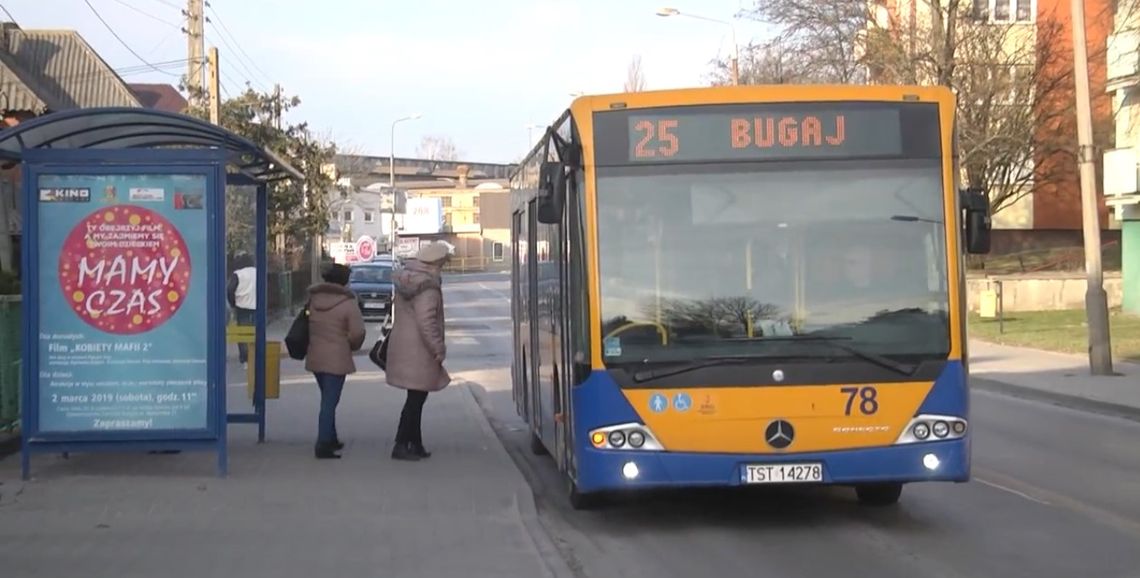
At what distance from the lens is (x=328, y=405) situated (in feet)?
39.3

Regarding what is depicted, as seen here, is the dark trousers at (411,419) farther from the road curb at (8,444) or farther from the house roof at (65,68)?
A: the house roof at (65,68)

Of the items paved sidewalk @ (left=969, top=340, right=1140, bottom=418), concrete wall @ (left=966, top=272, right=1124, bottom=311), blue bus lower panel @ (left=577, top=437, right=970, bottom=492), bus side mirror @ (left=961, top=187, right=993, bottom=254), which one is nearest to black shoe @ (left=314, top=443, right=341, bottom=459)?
blue bus lower panel @ (left=577, top=437, right=970, bottom=492)

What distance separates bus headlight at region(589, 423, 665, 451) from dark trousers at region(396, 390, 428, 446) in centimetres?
357

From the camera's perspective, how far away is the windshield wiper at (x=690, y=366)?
8609mm

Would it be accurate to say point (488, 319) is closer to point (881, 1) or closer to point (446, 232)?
point (881, 1)

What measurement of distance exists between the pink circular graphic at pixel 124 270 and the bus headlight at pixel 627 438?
3.79 m

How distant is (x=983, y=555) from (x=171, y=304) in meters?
6.12

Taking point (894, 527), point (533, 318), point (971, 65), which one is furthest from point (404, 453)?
point (971, 65)

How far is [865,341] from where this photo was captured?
8.72 m

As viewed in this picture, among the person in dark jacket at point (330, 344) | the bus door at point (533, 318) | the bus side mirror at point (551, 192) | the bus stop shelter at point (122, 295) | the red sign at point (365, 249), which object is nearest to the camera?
the bus side mirror at point (551, 192)

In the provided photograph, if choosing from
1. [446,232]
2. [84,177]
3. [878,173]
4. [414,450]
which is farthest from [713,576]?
[446,232]

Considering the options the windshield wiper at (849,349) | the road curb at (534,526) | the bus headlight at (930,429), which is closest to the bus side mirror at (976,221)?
the windshield wiper at (849,349)

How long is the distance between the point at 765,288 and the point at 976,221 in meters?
1.53

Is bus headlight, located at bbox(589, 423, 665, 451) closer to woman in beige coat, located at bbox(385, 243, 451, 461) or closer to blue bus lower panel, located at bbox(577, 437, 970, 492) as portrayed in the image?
blue bus lower panel, located at bbox(577, 437, 970, 492)
